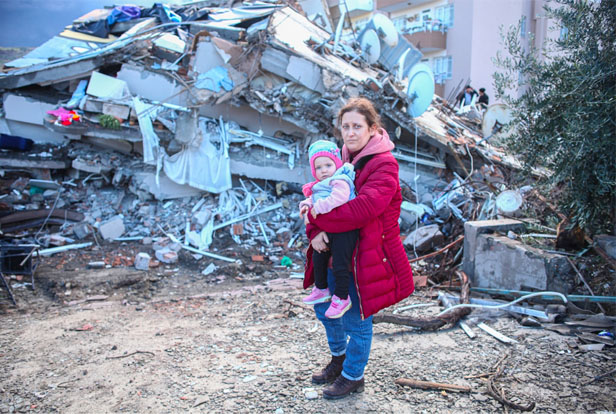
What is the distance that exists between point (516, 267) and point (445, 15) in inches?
965

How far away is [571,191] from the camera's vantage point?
15.3 feet

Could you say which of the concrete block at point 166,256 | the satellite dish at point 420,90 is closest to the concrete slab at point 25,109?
the concrete block at point 166,256

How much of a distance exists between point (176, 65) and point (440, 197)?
259 inches

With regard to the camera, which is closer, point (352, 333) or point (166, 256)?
point (352, 333)

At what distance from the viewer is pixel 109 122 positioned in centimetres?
927

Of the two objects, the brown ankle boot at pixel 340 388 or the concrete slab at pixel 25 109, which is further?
the concrete slab at pixel 25 109

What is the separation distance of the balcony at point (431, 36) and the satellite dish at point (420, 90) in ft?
57.1

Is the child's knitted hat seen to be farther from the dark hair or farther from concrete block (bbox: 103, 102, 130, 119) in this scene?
concrete block (bbox: 103, 102, 130, 119)

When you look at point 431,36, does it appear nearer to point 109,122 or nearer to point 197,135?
point 197,135

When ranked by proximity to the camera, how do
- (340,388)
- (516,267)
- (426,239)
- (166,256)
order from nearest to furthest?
(340,388), (516,267), (426,239), (166,256)

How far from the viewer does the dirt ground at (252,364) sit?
9.56 feet

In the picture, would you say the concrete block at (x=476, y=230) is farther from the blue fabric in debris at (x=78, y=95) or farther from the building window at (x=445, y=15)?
the building window at (x=445, y=15)

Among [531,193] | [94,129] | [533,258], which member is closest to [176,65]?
→ [94,129]

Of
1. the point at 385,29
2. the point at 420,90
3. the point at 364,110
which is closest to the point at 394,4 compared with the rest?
the point at 385,29
